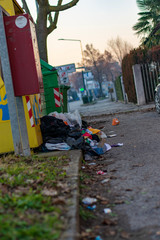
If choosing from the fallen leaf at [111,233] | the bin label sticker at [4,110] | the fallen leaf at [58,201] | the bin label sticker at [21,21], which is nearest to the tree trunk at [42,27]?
the bin label sticker at [4,110]

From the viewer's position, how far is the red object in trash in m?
6.22

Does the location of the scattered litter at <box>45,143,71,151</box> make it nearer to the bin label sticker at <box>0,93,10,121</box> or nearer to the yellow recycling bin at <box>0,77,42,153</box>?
the yellow recycling bin at <box>0,77,42,153</box>

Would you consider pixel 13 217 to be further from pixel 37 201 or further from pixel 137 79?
pixel 137 79

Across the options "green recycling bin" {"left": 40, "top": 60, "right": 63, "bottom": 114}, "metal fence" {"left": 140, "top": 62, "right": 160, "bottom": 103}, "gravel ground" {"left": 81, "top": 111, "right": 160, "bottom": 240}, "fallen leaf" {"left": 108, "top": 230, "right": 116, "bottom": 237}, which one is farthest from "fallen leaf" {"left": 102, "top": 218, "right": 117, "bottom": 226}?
"metal fence" {"left": 140, "top": 62, "right": 160, "bottom": 103}

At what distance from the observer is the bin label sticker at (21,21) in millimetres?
6191

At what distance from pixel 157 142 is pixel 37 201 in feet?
15.2

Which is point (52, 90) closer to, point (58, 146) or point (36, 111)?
point (36, 111)

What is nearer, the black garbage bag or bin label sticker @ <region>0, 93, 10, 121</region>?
bin label sticker @ <region>0, 93, 10, 121</region>

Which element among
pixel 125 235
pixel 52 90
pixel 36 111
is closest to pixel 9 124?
pixel 36 111

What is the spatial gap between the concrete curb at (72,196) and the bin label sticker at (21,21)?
229 cm

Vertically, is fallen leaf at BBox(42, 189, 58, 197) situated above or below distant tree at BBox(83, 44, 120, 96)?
below

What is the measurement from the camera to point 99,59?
7394cm

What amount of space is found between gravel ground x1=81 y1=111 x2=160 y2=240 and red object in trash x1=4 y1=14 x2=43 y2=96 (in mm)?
1692

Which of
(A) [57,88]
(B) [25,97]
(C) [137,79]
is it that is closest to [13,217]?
(B) [25,97]
